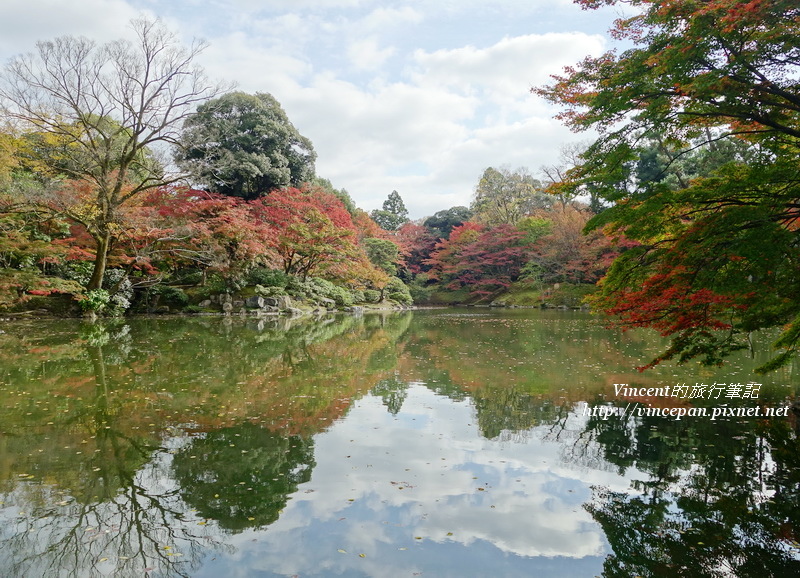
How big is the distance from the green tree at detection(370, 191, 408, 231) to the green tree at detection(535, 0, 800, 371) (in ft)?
134

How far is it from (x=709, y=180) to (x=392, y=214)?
141ft

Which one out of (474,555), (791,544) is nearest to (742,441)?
(791,544)

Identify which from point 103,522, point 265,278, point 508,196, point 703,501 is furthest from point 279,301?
point 508,196

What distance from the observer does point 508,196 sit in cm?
4197

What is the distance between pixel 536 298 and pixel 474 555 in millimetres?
30753

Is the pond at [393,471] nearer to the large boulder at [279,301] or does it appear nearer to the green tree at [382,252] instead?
the large boulder at [279,301]

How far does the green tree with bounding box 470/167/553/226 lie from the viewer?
134 feet

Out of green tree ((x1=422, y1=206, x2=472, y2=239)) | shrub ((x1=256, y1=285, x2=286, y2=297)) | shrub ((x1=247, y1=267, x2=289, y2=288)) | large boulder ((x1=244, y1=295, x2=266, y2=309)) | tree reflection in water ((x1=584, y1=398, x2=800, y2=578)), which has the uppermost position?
green tree ((x1=422, y1=206, x2=472, y2=239))

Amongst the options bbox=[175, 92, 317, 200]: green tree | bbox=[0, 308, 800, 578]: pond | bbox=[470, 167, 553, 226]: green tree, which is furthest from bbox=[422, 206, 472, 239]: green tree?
bbox=[0, 308, 800, 578]: pond

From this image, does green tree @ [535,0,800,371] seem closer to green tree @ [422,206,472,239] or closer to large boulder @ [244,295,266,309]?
large boulder @ [244,295,266,309]

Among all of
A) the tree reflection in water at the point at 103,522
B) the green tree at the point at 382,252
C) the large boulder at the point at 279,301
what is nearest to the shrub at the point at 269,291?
the large boulder at the point at 279,301

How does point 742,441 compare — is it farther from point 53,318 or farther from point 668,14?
point 53,318

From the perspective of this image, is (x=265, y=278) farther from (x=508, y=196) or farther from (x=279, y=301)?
(x=508, y=196)

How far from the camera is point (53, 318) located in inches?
644
